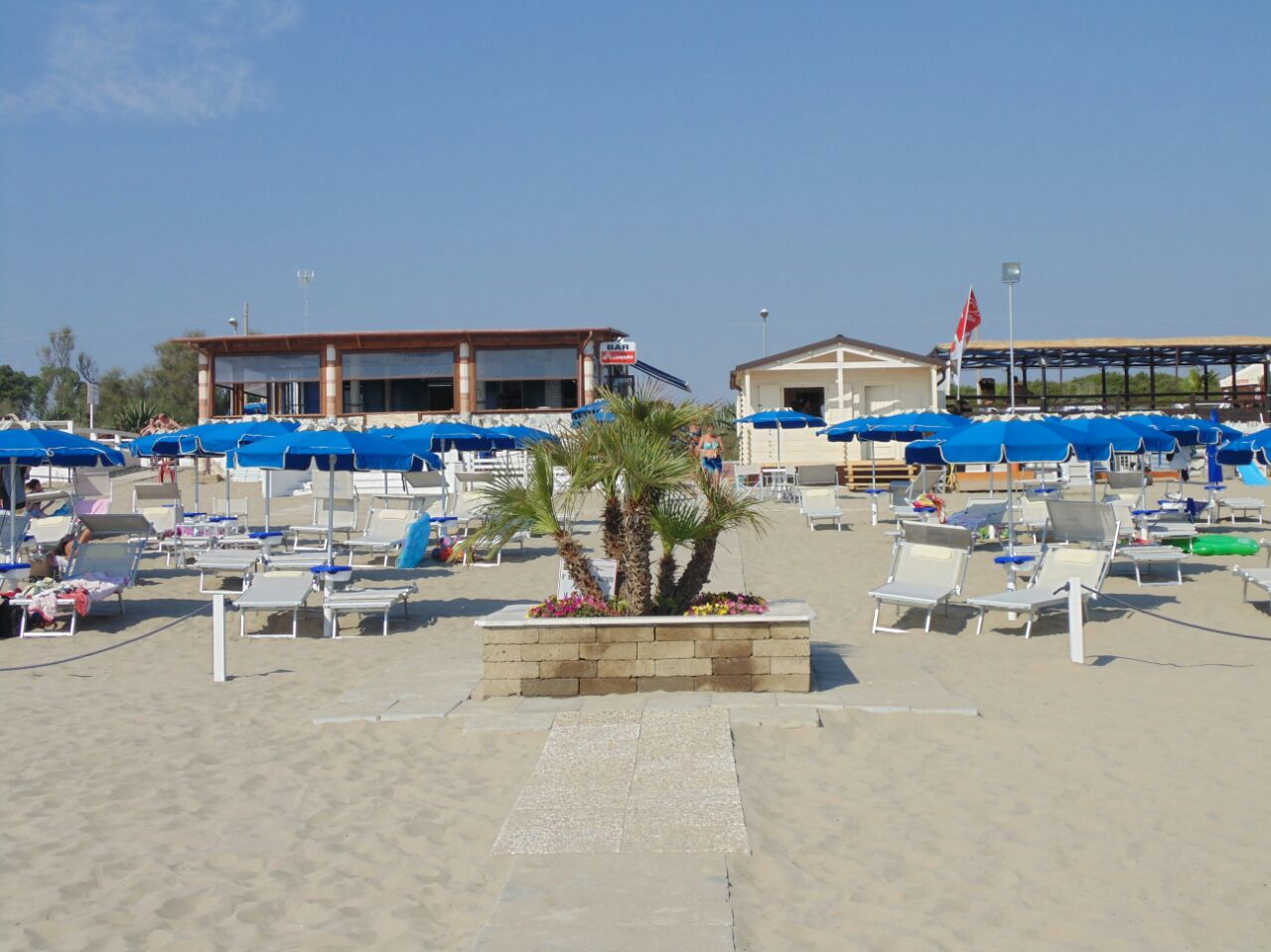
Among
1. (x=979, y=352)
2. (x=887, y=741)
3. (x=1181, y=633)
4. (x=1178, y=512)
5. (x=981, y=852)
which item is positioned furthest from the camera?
(x=979, y=352)

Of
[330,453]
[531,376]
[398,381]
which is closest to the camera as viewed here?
[330,453]

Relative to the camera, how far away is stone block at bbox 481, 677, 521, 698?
7273 millimetres

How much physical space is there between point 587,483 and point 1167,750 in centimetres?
368

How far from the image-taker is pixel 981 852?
15.3ft

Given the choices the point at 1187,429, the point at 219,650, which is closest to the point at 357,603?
the point at 219,650

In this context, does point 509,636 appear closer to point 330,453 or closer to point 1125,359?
point 330,453

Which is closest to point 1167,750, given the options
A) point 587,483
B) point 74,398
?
point 587,483

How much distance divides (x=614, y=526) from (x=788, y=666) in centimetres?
153

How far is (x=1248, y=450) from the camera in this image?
592 inches

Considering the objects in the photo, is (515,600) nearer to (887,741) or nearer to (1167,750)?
(887,741)

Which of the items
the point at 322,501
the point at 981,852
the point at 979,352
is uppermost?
the point at 979,352

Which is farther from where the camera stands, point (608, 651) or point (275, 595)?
point (275, 595)

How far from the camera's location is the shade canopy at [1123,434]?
42.5 feet

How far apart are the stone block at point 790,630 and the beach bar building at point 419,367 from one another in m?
29.5
